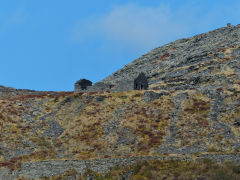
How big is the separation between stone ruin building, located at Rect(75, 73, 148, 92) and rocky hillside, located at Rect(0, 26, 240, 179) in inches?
280

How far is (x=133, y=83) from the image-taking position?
260 feet

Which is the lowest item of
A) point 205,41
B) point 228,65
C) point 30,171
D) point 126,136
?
point 30,171

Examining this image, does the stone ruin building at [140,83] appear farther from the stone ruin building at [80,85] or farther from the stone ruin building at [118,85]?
the stone ruin building at [80,85]

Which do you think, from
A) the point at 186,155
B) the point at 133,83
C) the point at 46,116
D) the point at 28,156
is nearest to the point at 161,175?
the point at 186,155

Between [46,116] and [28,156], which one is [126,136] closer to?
[28,156]

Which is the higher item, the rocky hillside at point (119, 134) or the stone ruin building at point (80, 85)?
the stone ruin building at point (80, 85)

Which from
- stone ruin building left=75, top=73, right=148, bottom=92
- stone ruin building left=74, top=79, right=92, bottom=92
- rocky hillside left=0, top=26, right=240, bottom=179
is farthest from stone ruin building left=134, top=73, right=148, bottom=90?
stone ruin building left=74, top=79, right=92, bottom=92

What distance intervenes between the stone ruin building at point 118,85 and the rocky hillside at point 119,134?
23.3ft

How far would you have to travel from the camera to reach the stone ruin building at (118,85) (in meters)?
78.9

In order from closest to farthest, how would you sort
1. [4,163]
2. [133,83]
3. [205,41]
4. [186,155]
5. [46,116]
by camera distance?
[186,155] < [4,163] < [46,116] < [133,83] < [205,41]

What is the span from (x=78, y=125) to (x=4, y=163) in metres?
15.3

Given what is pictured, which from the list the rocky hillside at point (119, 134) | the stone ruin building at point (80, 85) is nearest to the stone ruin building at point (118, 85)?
the stone ruin building at point (80, 85)

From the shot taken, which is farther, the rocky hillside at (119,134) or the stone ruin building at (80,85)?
the stone ruin building at (80,85)

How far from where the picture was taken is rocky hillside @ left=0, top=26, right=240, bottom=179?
4478 centimetres
